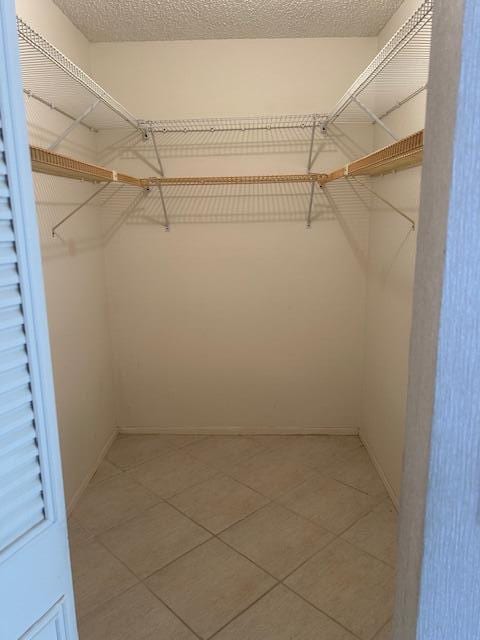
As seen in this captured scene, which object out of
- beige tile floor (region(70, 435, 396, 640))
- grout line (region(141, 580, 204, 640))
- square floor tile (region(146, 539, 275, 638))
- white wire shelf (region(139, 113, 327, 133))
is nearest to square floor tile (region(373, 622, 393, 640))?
beige tile floor (region(70, 435, 396, 640))

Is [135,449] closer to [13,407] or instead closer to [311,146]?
[311,146]

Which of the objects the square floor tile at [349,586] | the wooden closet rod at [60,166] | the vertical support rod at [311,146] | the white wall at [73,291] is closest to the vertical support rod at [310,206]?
the vertical support rod at [311,146]

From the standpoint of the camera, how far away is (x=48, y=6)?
2141mm

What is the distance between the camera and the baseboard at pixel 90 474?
7.63ft

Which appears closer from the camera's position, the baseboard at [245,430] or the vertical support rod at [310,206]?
the vertical support rod at [310,206]

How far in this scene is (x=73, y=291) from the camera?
→ 2.42 metres

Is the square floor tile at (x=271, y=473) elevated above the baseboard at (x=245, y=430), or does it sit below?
below

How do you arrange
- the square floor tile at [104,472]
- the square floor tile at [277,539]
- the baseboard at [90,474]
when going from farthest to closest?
the square floor tile at [104,472]
the baseboard at [90,474]
the square floor tile at [277,539]

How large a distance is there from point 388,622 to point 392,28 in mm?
2796

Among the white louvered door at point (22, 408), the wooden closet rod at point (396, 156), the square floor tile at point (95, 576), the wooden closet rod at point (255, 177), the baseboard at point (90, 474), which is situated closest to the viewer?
the white louvered door at point (22, 408)

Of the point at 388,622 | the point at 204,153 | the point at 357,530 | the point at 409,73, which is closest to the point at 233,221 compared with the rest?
the point at 204,153

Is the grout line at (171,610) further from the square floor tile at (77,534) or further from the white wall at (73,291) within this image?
the white wall at (73,291)

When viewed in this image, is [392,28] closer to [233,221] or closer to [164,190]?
[233,221]

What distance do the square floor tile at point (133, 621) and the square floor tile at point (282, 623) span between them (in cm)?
18
